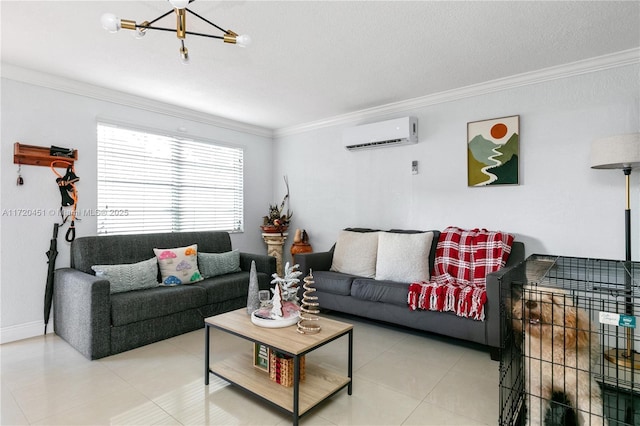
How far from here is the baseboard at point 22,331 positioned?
2.95m

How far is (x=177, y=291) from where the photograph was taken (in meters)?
3.13

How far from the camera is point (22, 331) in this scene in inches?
119

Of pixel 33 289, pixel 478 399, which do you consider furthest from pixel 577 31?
pixel 33 289

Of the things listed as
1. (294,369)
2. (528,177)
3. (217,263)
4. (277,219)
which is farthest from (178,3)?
(277,219)

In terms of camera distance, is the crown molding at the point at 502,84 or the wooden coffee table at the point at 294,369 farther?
the crown molding at the point at 502,84

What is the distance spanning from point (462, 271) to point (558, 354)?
1683 millimetres

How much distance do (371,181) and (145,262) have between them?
2.69 m

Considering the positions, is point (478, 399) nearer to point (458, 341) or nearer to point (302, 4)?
point (458, 341)

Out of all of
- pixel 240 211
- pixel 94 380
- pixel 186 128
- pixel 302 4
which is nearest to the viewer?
pixel 302 4

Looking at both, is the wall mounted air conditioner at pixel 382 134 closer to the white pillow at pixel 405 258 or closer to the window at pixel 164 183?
the white pillow at pixel 405 258

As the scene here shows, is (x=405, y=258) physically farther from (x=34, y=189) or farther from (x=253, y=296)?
(x=34, y=189)

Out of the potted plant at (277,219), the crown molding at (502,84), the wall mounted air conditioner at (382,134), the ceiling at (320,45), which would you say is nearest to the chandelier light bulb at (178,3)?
the ceiling at (320,45)

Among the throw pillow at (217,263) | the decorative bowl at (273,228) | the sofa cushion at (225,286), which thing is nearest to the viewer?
the sofa cushion at (225,286)

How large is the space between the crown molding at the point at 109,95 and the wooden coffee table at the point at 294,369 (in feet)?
9.10
